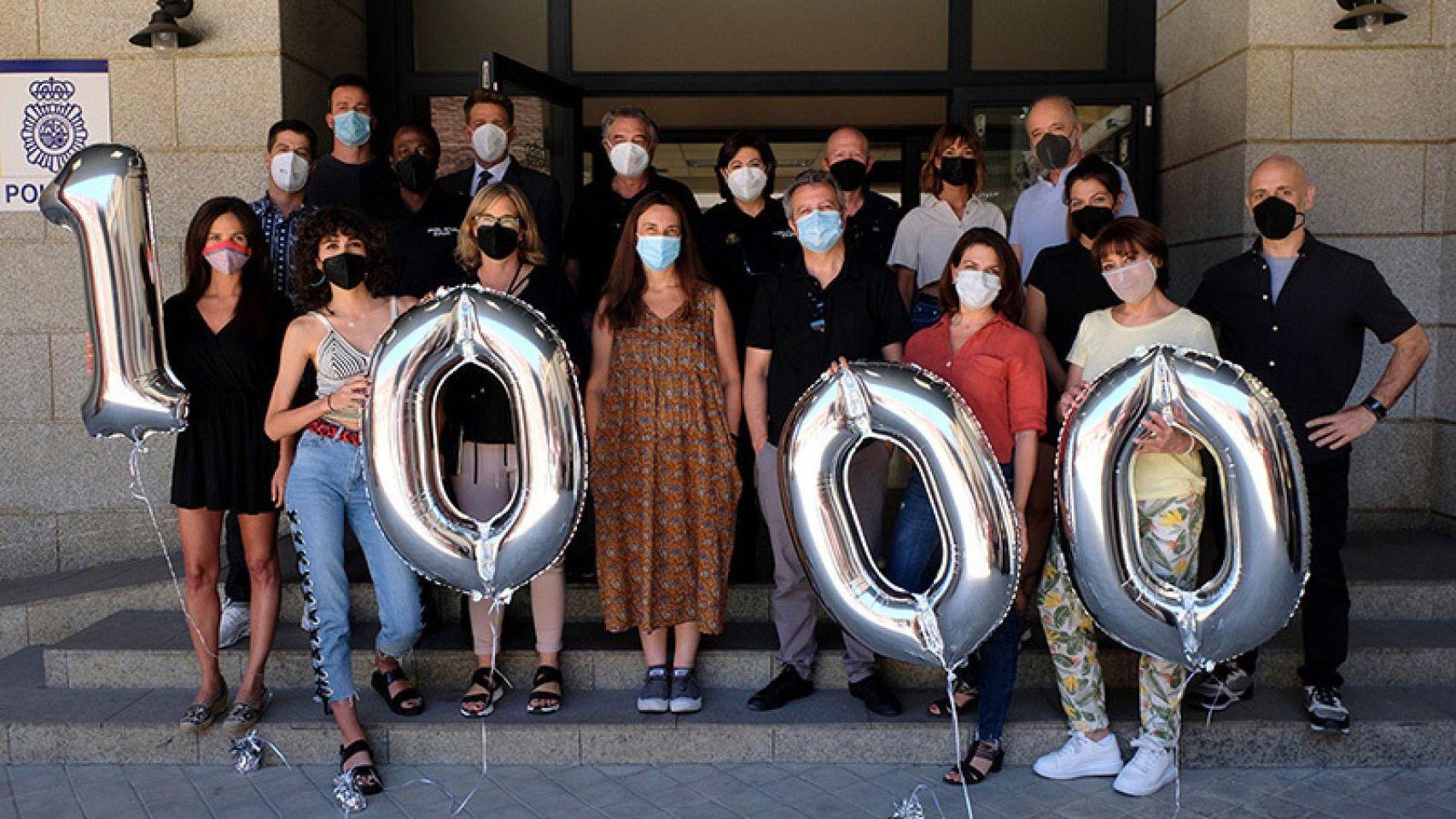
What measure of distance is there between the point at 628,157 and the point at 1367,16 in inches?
135

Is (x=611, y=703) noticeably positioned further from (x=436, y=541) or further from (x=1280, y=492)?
(x=1280, y=492)

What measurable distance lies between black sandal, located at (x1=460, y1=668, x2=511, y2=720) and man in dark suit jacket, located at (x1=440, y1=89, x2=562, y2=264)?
5.30 ft

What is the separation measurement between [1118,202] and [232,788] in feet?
11.3

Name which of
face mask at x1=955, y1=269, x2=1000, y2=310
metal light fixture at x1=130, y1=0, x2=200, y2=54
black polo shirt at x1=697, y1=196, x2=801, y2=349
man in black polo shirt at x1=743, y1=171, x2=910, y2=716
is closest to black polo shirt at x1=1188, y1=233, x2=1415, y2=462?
face mask at x1=955, y1=269, x2=1000, y2=310

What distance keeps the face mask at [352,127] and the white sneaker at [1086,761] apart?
3445mm

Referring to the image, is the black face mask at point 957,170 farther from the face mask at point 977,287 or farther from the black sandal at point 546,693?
the black sandal at point 546,693

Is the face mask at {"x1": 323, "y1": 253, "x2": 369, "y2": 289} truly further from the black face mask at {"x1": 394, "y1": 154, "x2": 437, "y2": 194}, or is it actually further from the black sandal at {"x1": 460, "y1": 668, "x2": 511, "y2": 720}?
the black sandal at {"x1": 460, "y1": 668, "x2": 511, "y2": 720}

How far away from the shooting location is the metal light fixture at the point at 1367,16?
5004mm

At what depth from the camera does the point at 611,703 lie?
3932mm

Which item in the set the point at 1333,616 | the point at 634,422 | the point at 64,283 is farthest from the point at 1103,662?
the point at 64,283

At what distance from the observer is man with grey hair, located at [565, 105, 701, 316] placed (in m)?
4.21

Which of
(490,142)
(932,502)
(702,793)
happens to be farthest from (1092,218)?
(490,142)

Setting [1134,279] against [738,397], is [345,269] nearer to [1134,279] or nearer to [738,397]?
[738,397]

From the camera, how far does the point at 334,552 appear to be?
11.3 ft
